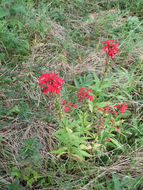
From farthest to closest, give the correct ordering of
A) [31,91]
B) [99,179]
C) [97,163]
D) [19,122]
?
1. [31,91]
2. [19,122]
3. [97,163]
4. [99,179]

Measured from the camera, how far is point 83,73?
10.2 ft

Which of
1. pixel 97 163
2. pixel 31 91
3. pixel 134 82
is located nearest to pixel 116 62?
pixel 134 82

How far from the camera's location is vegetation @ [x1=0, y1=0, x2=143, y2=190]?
6.40ft

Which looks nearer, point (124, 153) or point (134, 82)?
point (124, 153)

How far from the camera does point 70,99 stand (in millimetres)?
2662

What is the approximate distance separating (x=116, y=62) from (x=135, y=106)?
0.94m

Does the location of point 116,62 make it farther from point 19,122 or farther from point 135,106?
point 19,122

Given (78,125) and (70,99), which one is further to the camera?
(70,99)

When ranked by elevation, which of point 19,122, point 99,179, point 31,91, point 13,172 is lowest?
point 99,179

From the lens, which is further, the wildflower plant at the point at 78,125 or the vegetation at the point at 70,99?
the vegetation at the point at 70,99

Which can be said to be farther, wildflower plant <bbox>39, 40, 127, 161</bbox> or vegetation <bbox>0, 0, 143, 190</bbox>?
vegetation <bbox>0, 0, 143, 190</bbox>

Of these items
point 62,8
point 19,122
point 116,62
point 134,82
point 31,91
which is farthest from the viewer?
point 62,8

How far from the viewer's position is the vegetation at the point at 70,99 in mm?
1950

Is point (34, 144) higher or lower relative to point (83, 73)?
lower
